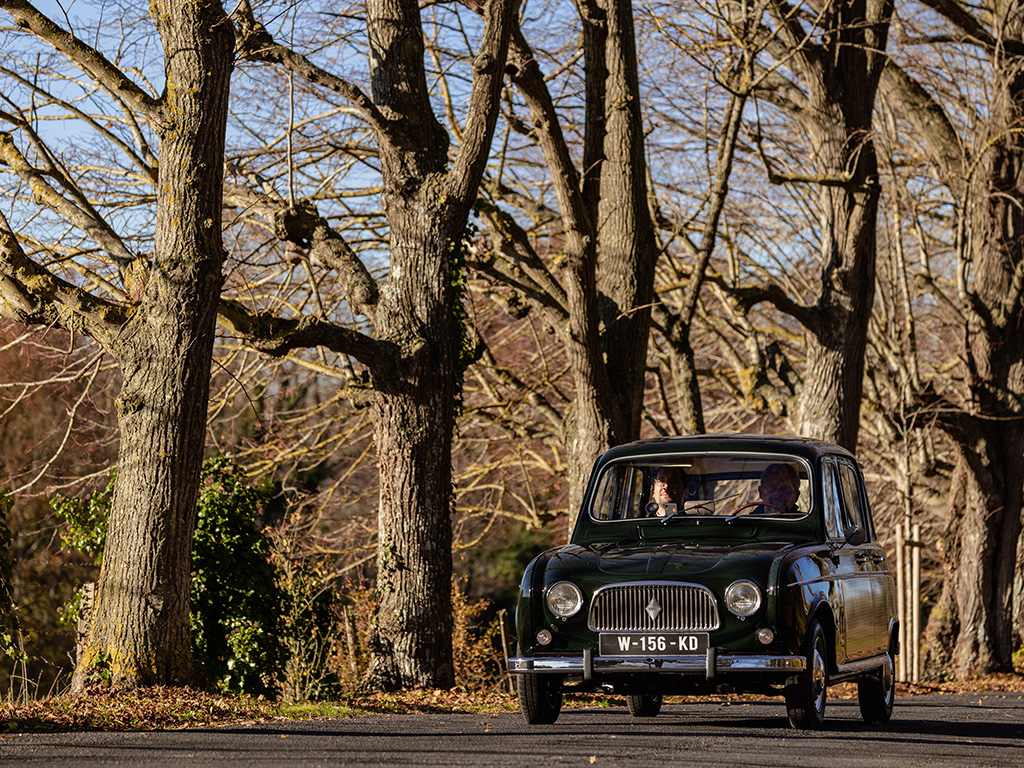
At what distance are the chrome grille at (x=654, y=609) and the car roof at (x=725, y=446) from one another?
1.61 metres

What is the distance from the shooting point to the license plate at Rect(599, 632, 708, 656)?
7965mm

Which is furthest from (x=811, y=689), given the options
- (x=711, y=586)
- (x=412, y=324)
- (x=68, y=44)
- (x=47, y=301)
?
(x=68, y=44)

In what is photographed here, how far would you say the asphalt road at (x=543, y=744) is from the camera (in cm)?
683

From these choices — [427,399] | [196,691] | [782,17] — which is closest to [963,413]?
[782,17]

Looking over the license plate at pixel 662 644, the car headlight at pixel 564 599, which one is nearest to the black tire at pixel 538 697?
the car headlight at pixel 564 599

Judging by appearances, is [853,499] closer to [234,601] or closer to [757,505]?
[757,505]

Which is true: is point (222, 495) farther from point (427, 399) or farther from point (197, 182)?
point (197, 182)

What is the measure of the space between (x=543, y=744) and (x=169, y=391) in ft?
13.5

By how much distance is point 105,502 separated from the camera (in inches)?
564

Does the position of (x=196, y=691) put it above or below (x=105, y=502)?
below

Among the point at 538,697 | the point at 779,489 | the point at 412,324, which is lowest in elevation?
the point at 538,697

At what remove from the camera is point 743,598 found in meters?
7.96

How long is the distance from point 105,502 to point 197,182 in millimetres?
5134

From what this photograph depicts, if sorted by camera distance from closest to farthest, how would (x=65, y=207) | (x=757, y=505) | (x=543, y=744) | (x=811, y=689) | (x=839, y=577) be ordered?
(x=543, y=744) → (x=811, y=689) → (x=839, y=577) → (x=757, y=505) → (x=65, y=207)
